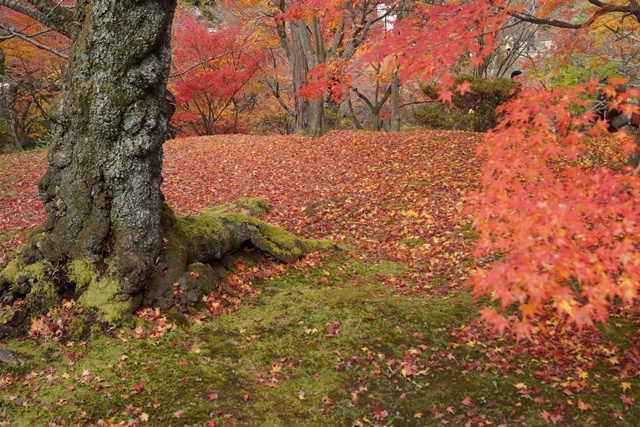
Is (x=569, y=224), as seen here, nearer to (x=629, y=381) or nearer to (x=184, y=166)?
(x=629, y=381)

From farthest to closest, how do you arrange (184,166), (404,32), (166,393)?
1. (184,166)
2. (404,32)
3. (166,393)

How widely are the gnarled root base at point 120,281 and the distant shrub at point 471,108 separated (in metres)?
9.78

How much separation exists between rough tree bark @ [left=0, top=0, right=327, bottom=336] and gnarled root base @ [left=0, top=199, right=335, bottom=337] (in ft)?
0.04

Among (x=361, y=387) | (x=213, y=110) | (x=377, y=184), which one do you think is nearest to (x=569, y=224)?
(x=361, y=387)

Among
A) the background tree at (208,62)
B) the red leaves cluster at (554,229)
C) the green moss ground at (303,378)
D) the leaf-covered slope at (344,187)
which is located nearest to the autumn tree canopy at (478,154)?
the red leaves cluster at (554,229)

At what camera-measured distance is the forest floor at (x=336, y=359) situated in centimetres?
371

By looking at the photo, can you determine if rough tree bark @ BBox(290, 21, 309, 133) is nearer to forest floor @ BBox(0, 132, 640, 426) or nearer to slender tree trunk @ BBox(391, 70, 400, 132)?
slender tree trunk @ BBox(391, 70, 400, 132)

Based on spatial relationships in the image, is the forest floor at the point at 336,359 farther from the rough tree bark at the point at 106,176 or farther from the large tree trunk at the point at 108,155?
the large tree trunk at the point at 108,155

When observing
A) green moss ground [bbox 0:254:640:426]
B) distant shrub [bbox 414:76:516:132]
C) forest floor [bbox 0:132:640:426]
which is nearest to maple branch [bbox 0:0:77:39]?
forest floor [bbox 0:132:640:426]

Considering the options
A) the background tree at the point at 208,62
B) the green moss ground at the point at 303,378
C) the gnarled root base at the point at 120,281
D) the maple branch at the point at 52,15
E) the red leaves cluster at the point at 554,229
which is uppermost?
the background tree at the point at 208,62

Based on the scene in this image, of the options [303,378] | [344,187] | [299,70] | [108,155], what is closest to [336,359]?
[303,378]

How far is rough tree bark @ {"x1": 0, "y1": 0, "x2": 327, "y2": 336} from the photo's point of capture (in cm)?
453

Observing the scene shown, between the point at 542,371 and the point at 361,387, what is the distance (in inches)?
68.5

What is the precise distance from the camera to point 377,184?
1027 centimetres
